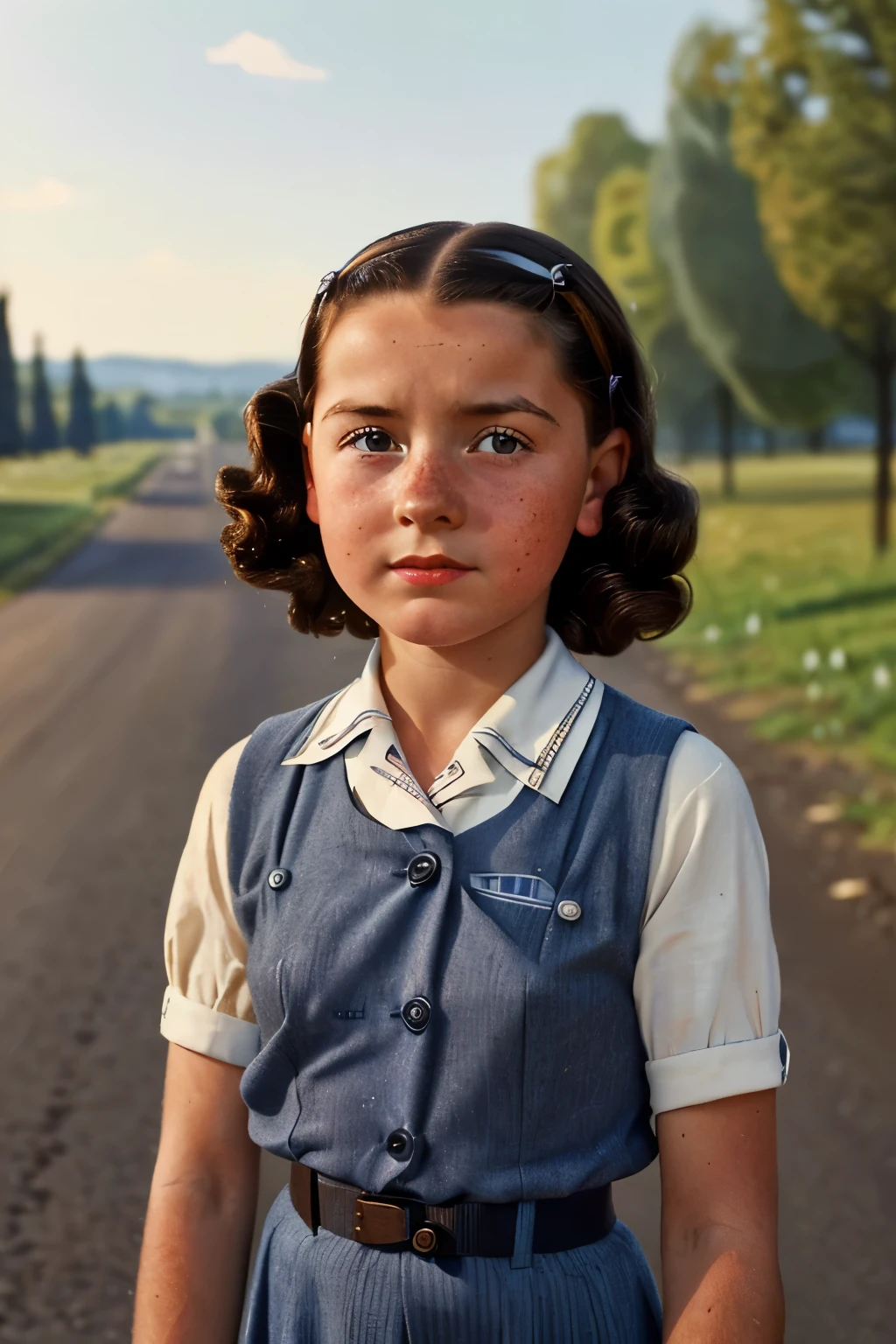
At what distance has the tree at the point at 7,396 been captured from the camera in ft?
25.6

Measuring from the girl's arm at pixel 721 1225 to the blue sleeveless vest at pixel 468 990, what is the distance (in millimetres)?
64

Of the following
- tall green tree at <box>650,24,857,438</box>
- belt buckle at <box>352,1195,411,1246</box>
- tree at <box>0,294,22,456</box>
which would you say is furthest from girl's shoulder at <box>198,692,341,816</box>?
tall green tree at <box>650,24,857,438</box>

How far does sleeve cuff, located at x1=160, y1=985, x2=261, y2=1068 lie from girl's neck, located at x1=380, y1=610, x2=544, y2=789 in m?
0.33

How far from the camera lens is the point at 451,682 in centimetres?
160

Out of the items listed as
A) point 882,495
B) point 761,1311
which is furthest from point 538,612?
point 882,495

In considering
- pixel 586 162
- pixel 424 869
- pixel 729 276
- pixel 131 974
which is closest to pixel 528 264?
pixel 424 869

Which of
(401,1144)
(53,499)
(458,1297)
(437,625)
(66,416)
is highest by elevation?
(437,625)

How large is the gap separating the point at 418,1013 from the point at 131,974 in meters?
3.48

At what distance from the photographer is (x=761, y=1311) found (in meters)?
1.42

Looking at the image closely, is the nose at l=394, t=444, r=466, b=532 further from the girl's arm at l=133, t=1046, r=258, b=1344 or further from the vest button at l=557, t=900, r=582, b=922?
→ the girl's arm at l=133, t=1046, r=258, b=1344

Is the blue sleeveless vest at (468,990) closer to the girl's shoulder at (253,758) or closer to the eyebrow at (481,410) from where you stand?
the girl's shoulder at (253,758)

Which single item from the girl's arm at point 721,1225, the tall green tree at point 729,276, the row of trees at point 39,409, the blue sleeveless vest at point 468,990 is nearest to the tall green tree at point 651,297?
the tall green tree at point 729,276

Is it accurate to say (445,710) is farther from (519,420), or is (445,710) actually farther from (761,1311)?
(761,1311)

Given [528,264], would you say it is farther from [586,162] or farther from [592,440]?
[586,162]
